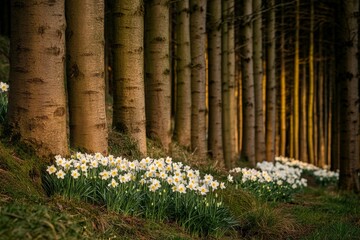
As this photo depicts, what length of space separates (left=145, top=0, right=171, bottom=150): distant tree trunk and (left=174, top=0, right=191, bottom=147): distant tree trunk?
106 cm

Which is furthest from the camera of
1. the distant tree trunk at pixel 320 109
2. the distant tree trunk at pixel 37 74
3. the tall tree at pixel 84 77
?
the distant tree trunk at pixel 320 109

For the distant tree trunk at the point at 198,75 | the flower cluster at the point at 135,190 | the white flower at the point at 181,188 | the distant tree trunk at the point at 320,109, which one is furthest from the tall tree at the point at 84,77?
the distant tree trunk at the point at 320,109

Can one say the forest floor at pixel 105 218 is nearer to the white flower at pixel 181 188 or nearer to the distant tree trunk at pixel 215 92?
the white flower at pixel 181 188

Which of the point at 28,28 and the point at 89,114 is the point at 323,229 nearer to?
the point at 89,114

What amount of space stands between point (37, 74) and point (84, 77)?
0.81 m

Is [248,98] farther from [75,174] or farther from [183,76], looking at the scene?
[75,174]

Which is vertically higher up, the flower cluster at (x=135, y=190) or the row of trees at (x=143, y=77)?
the row of trees at (x=143, y=77)

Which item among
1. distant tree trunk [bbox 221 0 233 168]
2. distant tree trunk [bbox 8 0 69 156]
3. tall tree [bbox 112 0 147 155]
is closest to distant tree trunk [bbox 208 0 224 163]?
distant tree trunk [bbox 221 0 233 168]

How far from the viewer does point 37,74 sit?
4965mm

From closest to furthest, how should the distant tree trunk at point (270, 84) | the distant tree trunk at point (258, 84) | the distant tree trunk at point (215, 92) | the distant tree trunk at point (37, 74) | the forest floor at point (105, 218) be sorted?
the forest floor at point (105, 218) < the distant tree trunk at point (37, 74) < the distant tree trunk at point (215, 92) < the distant tree trunk at point (258, 84) < the distant tree trunk at point (270, 84)

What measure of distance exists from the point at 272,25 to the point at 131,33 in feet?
27.3

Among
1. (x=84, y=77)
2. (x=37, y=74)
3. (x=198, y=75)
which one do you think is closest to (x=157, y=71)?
(x=198, y=75)

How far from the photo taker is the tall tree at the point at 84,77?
18.7 ft

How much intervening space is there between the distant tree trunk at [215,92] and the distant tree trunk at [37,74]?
5358mm
